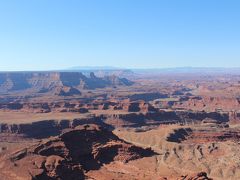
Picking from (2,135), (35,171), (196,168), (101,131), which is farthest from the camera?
(2,135)

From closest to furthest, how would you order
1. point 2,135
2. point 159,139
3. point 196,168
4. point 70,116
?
point 196,168 → point 159,139 → point 2,135 → point 70,116

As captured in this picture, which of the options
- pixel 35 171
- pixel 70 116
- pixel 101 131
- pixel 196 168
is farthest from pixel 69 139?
pixel 70 116

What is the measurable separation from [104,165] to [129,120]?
82028mm

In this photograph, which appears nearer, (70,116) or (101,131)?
(101,131)

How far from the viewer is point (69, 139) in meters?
112

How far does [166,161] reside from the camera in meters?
114

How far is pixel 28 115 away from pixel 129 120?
4236cm

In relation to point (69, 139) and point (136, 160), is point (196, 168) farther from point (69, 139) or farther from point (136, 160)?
point (69, 139)

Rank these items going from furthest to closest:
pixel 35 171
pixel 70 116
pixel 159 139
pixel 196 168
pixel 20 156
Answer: pixel 70 116 → pixel 159 139 → pixel 196 168 → pixel 20 156 → pixel 35 171

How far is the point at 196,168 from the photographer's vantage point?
108375 millimetres

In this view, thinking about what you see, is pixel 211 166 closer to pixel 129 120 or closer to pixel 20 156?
pixel 20 156

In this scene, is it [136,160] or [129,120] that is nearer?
[136,160]

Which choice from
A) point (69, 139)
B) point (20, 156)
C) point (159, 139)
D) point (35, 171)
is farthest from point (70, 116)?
point (35, 171)

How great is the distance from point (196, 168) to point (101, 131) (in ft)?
86.8
